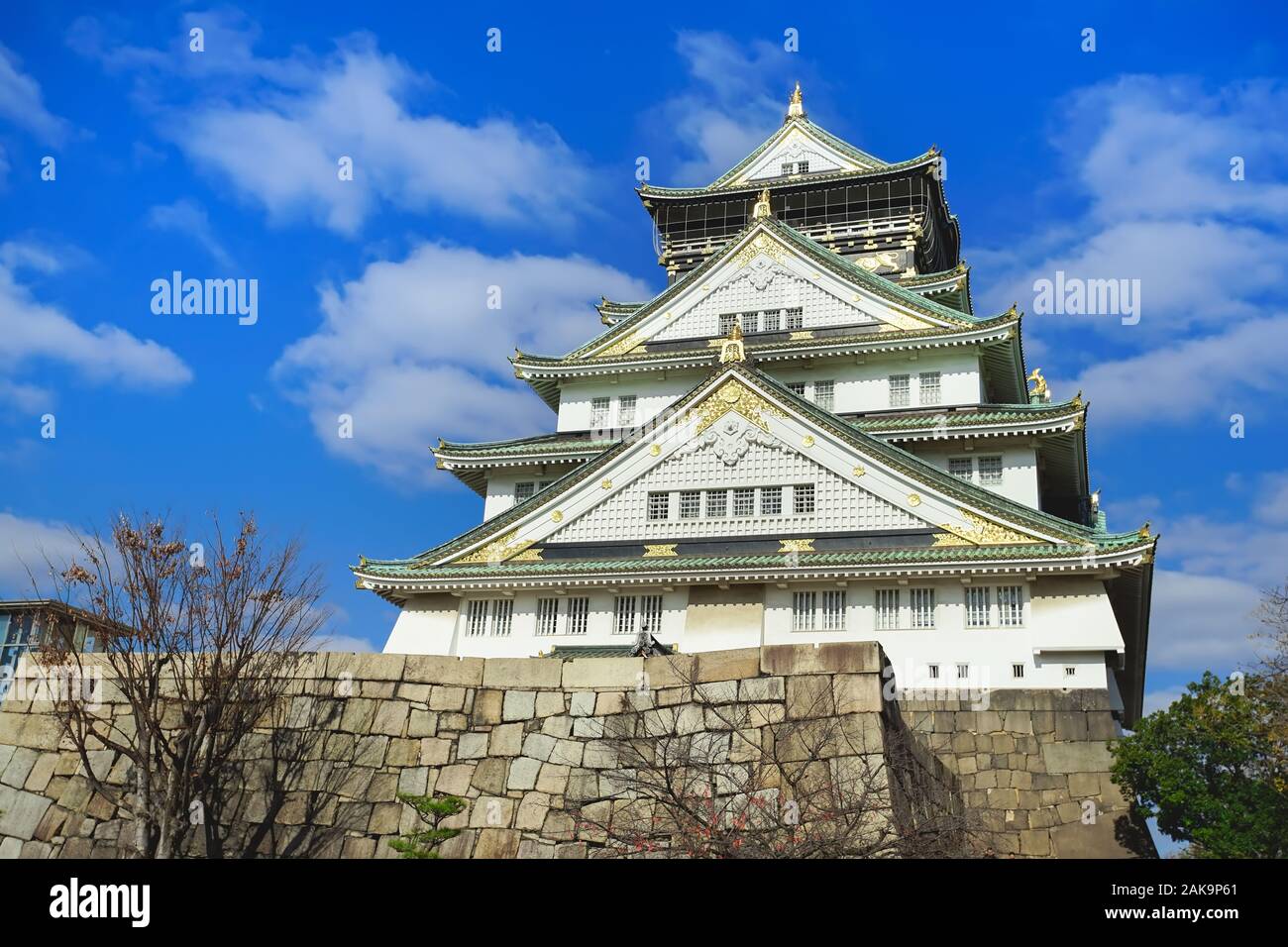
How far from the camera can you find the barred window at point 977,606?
26109 millimetres

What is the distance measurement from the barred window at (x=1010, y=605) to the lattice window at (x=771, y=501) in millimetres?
5879

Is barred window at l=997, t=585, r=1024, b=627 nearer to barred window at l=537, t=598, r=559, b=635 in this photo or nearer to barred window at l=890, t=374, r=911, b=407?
barred window at l=890, t=374, r=911, b=407

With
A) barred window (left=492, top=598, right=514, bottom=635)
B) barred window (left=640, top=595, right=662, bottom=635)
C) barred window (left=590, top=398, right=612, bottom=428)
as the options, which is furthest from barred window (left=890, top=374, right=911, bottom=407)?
barred window (left=492, top=598, right=514, bottom=635)

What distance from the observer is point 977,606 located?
2627 centimetres

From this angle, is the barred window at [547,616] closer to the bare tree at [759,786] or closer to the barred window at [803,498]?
the barred window at [803,498]

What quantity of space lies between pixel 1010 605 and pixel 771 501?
6.52m

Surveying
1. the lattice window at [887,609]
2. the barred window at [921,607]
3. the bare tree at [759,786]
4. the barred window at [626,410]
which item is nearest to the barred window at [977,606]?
the barred window at [921,607]

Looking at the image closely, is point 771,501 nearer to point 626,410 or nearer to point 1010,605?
point 1010,605

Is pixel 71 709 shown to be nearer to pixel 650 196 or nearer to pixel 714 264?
pixel 714 264

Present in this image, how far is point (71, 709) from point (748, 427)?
18.2 meters

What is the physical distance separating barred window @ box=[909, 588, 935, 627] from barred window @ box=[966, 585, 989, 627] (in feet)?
2.72

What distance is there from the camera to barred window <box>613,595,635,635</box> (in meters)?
28.5
